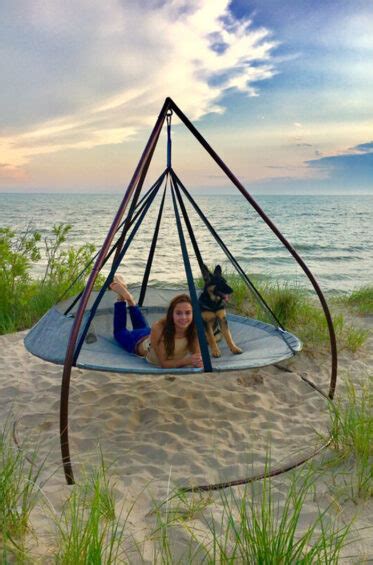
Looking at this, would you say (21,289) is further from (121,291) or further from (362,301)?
(362,301)

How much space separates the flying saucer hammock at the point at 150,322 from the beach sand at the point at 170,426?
0.21 m

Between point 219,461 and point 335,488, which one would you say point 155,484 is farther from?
point 335,488

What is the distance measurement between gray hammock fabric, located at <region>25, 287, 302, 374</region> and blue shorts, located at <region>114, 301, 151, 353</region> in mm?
65

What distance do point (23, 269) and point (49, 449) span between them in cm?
316

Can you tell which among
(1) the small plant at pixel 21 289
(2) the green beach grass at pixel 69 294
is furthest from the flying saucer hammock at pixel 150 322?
(1) the small plant at pixel 21 289

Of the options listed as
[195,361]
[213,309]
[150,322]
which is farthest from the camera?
[150,322]

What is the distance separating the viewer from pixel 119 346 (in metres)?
4.19

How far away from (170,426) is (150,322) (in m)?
1.40

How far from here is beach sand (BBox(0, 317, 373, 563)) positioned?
8.80 ft

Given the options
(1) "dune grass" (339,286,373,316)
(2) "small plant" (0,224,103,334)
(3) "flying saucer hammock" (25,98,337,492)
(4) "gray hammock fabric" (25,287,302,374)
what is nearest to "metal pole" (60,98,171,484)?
(3) "flying saucer hammock" (25,98,337,492)

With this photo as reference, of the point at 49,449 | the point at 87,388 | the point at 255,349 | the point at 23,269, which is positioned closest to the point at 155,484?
the point at 49,449

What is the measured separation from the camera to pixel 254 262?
55.9ft

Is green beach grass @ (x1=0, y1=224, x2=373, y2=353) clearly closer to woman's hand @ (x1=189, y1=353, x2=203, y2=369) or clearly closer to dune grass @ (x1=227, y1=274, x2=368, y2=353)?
dune grass @ (x1=227, y1=274, x2=368, y2=353)

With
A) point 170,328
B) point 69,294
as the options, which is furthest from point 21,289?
point 170,328
